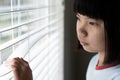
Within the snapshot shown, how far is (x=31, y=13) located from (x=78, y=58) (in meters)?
0.84

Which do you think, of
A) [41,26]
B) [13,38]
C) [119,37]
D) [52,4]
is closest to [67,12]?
[52,4]

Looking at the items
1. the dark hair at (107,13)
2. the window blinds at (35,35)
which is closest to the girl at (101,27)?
the dark hair at (107,13)

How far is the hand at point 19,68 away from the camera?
655 mm

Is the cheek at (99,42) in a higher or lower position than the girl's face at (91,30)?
lower

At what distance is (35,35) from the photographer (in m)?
0.90

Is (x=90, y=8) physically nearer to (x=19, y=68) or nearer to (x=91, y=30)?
(x=91, y=30)

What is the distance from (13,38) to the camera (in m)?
0.72

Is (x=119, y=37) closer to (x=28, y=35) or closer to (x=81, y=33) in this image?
(x=81, y=33)

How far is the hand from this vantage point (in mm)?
655

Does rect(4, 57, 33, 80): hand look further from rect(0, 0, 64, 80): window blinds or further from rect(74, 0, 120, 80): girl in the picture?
rect(74, 0, 120, 80): girl

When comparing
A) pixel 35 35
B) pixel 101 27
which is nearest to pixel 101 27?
pixel 101 27

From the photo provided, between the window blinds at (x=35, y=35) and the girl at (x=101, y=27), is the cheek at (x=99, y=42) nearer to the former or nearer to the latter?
the girl at (x=101, y=27)

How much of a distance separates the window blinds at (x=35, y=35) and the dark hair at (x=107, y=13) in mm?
174

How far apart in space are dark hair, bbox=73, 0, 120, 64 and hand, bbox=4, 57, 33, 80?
0.28 m
